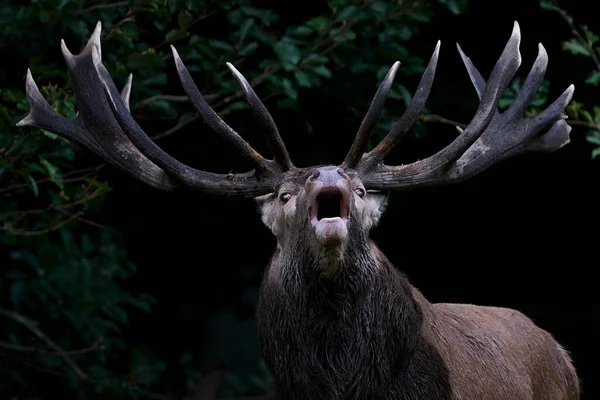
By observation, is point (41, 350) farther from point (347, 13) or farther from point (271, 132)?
point (271, 132)

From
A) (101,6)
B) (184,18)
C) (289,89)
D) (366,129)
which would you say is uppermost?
(101,6)

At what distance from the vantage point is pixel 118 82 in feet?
24.0

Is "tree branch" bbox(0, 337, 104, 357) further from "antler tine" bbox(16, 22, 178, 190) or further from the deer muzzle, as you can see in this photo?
the deer muzzle

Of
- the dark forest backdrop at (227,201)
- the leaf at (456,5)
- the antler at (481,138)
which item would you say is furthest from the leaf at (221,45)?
the antler at (481,138)

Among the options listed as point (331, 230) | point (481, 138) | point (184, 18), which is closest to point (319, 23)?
point (184, 18)

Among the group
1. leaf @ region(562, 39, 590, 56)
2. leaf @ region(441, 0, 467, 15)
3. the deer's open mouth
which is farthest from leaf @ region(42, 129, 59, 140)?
leaf @ region(562, 39, 590, 56)

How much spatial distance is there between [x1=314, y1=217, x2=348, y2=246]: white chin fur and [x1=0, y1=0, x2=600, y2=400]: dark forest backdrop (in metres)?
1.86

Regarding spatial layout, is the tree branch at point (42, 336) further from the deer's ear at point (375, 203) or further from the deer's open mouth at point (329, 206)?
the deer's open mouth at point (329, 206)

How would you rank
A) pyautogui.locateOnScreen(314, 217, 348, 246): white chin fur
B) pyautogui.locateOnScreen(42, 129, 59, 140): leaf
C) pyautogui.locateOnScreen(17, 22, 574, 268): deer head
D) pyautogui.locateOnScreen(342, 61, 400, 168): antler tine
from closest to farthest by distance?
pyautogui.locateOnScreen(314, 217, 348, 246): white chin fur
pyautogui.locateOnScreen(17, 22, 574, 268): deer head
pyautogui.locateOnScreen(342, 61, 400, 168): antler tine
pyautogui.locateOnScreen(42, 129, 59, 140): leaf

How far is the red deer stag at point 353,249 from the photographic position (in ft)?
16.3

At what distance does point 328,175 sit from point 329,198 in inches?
3.8

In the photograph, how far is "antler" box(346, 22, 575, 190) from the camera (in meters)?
5.30

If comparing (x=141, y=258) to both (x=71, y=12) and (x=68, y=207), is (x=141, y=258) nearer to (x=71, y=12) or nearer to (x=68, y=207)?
(x=68, y=207)

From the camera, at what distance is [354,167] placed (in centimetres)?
524
